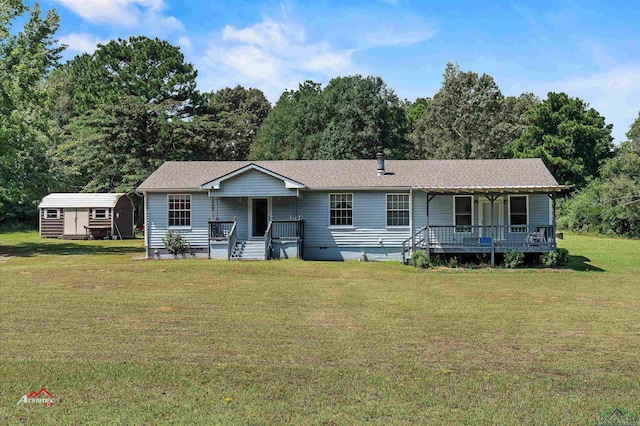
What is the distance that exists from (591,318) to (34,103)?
84.6 feet

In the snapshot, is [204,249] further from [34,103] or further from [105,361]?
[105,361]

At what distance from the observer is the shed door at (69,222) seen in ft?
120

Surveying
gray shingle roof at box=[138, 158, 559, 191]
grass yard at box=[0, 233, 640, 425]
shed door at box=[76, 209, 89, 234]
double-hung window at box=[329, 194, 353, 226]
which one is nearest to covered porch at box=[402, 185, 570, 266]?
gray shingle roof at box=[138, 158, 559, 191]

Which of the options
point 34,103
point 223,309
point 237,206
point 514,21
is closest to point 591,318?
point 223,309

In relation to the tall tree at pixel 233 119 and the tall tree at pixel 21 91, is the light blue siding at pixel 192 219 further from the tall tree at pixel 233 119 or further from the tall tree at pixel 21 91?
the tall tree at pixel 233 119

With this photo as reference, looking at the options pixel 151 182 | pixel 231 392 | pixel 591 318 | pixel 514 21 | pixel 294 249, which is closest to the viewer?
pixel 231 392

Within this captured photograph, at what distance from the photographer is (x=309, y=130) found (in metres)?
54.1

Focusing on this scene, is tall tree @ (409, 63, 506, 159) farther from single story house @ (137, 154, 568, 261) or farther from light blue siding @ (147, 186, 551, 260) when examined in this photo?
light blue siding @ (147, 186, 551, 260)

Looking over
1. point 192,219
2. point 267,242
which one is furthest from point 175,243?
point 267,242

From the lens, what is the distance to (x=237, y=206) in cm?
Answer: 2542

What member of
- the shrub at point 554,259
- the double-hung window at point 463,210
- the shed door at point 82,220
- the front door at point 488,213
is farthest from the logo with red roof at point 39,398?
the shed door at point 82,220

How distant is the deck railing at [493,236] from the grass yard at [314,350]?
4251 mm

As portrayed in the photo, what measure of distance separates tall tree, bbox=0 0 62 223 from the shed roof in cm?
478

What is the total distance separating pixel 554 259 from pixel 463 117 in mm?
32300
